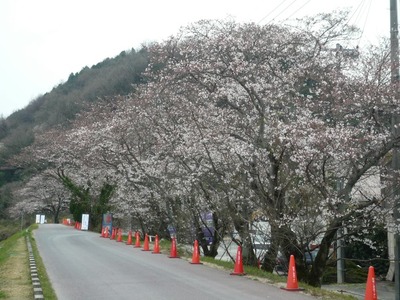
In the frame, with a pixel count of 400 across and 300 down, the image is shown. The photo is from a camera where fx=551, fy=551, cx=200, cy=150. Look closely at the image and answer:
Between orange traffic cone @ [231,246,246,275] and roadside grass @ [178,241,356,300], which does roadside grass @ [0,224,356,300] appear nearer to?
roadside grass @ [178,241,356,300]

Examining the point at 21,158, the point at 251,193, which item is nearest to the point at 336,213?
the point at 251,193

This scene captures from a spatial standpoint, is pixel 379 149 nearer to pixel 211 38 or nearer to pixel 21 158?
pixel 211 38

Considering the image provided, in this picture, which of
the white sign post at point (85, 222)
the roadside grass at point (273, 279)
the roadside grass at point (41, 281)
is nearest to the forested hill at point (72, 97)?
the white sign post at point (85, 222)

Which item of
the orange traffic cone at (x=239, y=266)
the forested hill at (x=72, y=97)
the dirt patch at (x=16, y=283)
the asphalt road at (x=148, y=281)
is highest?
A: the forested hill at (x=72, y=97)

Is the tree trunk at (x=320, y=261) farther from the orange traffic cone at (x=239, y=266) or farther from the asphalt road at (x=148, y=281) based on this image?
the orange traffic cone at (x=239, y=266)

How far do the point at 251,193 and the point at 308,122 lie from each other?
3868 mm

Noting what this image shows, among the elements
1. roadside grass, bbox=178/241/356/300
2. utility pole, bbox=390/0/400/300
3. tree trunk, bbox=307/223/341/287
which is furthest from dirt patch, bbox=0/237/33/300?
utility pole, bbox=390/0/400/300

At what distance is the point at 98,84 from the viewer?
3167 inches

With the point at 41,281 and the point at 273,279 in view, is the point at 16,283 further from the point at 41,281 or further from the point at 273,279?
the point at 273,279

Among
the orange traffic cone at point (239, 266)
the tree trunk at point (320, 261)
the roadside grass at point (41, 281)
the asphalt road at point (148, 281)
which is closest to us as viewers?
the roadside grass at point (41, 281)

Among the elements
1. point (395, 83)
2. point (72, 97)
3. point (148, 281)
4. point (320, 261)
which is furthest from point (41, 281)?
point (72, 97)

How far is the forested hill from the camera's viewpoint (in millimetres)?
71800

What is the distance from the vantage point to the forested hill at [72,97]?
71.8 meters

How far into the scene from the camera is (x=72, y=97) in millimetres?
85125
